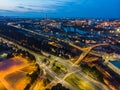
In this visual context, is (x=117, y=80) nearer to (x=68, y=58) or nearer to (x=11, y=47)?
(x=68, y=58)

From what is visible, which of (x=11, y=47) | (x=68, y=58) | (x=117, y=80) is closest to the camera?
(x=117, y=80)

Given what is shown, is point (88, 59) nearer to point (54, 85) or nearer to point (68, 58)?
point (68, 58)

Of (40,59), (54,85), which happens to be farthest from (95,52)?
(54,85)

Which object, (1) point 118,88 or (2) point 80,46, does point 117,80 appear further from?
(2) point 80,46

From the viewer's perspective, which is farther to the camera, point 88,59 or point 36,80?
point 88,59

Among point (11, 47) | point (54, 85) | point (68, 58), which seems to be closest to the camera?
point (54, 85)

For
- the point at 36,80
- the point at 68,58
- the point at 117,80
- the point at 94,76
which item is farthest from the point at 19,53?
the point at 117,80

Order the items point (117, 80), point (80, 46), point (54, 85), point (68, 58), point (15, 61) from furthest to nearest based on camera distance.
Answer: point (80, 46) → point (68, 58) → point (15, 61) → point (117, 80) → point (54, 85)

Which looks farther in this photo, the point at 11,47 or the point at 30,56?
the point at 11,47

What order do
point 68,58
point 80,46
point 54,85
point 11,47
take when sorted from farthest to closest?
point 80,46
point 11,47
point 68,58
point 54,85
